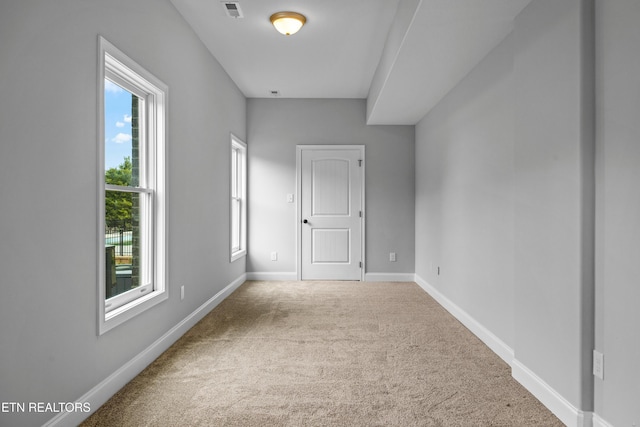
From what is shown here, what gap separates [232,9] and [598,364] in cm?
335

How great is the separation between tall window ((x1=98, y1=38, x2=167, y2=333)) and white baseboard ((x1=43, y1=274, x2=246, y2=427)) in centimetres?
30

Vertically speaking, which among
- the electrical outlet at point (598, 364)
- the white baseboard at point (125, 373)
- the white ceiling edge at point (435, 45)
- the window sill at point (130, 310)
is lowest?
the white baseboard at point (125, 373)

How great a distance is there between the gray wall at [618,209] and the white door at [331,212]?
13.4 ft

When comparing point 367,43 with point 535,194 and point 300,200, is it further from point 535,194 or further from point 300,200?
point 300,200

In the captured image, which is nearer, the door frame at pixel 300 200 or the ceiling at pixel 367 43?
the ceiling at pixel 367 43

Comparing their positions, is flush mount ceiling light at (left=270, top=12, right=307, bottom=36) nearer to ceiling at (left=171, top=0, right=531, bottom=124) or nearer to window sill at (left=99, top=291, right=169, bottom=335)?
ceiling at (left=171, top=0, right=531, bottom=124)

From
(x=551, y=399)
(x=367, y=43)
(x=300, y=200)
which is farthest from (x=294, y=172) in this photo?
(x=551, y=399)

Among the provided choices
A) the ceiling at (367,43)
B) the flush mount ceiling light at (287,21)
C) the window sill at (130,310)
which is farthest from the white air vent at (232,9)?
the window sill at (130,310)

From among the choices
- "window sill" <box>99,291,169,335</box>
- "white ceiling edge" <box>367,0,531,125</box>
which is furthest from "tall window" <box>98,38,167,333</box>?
"white ceiling edge" <box>367,0,531,125</box>

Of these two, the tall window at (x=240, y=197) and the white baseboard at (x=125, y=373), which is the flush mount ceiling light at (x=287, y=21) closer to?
the tall window at (x=240, y=197)

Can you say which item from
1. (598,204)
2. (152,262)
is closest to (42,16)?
(152,262)

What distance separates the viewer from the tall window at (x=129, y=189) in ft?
7.52

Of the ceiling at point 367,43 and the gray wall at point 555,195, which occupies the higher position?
the ceiling at point 367,43

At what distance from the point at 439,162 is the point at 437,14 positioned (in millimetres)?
2307
